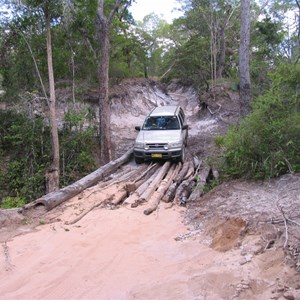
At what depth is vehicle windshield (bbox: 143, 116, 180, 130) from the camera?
500 inches

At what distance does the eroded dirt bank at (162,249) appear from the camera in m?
4.04

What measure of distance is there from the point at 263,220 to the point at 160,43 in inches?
1560

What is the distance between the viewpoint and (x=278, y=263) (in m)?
4.15

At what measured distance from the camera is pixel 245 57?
539 inches

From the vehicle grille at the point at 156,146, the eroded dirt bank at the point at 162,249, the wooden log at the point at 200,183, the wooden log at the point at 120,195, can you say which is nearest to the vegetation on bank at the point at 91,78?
the wooden log at the point at 200,183

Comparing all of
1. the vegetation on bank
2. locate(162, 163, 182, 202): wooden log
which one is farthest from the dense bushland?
locate(162, 163, 182, 202): wooden log

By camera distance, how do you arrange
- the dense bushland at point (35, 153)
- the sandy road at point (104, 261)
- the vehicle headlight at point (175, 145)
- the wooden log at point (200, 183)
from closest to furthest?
the sandy road at point (104, 261) → the wooden log at point (200, 183) → the vehicle headlight at point (175, 145) → the dense bushland at point (35, 153)

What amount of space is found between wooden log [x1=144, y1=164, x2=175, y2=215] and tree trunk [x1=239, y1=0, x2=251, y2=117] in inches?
227

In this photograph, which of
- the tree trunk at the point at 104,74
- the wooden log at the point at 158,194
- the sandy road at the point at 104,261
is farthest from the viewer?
the tree trunk at the point at 104,74

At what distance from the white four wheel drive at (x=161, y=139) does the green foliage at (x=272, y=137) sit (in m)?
2.63

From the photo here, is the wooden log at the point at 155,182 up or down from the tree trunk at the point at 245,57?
down

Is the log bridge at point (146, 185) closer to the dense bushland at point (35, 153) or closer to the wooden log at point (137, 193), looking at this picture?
the wooden log at point (137, 193)

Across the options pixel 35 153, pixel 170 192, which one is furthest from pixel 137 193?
pixel 35 153

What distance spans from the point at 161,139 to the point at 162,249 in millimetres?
6644
